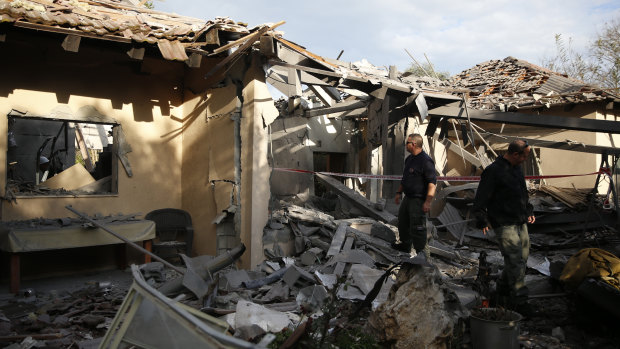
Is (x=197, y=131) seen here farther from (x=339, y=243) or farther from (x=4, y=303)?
(x=4, y=303)

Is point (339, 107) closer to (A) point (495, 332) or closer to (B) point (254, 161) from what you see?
(B) point (254, 161)

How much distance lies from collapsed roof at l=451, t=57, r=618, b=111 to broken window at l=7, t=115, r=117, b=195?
33.7 feet

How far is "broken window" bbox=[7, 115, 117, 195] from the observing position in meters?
7.49

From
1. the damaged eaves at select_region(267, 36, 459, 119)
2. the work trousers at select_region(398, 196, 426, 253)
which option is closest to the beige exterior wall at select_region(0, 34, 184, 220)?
the damaged eaves at select_region(267, 36, 459, 119)

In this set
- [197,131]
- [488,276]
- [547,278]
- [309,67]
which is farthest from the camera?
[197,131]

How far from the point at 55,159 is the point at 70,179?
4.95 meters

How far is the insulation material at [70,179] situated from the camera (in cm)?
770

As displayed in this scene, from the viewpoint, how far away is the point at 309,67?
7.07m

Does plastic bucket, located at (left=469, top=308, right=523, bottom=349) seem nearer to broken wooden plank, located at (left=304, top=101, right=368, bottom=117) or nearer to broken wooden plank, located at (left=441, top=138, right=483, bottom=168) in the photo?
broken wooden plank, located at (left=304, top=101, right=368, bottom=117)

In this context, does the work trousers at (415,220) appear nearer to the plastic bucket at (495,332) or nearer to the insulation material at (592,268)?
the insulation material at (592,268)

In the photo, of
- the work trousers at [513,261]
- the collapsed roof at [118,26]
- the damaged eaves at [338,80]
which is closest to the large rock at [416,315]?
the work trousers at [513,261]

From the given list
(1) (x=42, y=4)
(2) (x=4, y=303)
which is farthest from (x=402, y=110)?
(2) (x=4, y=303)

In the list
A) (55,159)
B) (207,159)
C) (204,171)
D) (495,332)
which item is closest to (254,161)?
(207,159)

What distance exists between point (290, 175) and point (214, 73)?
567 centimetres
